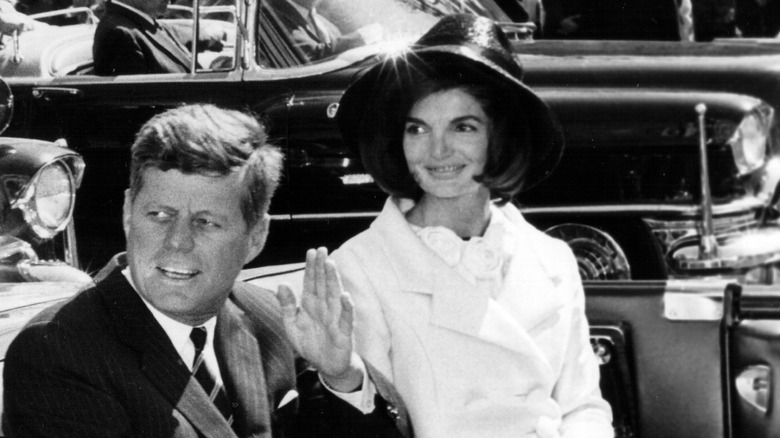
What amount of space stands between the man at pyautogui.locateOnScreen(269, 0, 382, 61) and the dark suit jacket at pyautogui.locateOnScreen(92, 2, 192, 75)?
1.39 feet

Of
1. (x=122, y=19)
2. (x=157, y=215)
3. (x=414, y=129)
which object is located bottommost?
(x=157, y=215)

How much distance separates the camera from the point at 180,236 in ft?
6.46

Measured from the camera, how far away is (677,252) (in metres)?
3.73

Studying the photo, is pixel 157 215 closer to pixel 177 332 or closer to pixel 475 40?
pixel 177 332

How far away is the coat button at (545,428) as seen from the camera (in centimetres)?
225

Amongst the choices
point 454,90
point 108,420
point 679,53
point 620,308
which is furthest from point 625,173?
point 108,420

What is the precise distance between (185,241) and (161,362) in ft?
0.74

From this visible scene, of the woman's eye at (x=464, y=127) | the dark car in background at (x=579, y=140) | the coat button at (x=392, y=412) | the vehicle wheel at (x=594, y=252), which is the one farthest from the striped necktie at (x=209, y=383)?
the vehicle wheel at (x=594, y=252)

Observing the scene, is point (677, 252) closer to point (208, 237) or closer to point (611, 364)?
point (611, 364)

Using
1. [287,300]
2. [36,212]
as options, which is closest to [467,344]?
[287,300]

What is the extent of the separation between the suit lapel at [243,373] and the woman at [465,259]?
0.27 meters

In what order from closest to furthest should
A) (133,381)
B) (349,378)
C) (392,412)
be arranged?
(133,381), (349,378), (392,412)

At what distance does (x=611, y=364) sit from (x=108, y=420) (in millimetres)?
1303

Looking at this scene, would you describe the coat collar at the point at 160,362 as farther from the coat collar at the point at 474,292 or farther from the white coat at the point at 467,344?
the coat collar at the point at 474,292
